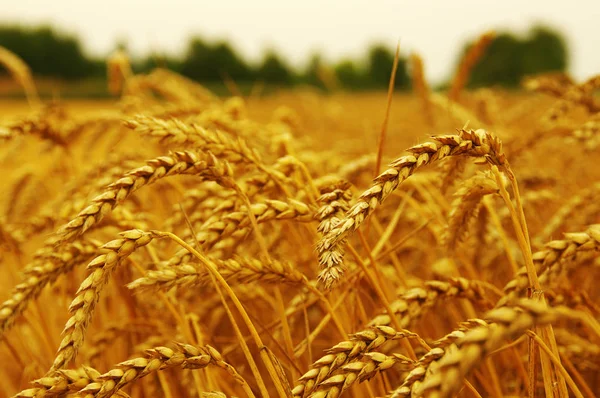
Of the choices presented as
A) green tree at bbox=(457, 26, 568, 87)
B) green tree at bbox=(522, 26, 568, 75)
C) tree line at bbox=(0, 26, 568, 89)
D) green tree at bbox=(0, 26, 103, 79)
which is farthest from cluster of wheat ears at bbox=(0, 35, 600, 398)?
green tree at bbox=(0, 26, 103, 79)

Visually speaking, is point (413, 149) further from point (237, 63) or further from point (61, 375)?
point (237, 63)

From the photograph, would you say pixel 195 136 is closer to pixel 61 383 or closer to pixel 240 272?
pixel 240 272

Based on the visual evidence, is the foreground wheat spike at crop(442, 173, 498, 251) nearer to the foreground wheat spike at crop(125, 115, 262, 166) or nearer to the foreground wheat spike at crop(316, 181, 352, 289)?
the foreground wheat spike at crop(316, 181, 352, 289)

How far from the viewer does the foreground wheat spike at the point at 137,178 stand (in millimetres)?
664

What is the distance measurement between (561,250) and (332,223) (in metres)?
0.38

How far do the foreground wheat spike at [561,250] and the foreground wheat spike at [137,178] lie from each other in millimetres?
482

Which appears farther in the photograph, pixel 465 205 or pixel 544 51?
pixel 544 51

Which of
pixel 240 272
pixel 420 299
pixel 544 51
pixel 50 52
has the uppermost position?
pixel 50 52

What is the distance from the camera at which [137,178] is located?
0.70 metres

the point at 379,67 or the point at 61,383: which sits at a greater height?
the point at 379,67

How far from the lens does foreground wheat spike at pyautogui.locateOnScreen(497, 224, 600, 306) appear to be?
75cm

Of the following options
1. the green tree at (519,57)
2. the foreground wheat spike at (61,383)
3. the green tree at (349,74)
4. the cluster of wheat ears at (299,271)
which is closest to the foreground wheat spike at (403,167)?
the cluster of wheat ears at (299,271)

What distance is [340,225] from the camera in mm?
604

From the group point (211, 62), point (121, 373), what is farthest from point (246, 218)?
point (211, 62)
